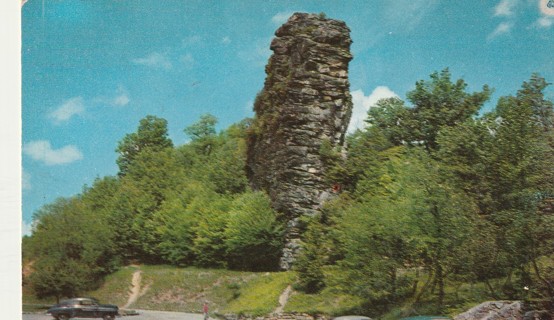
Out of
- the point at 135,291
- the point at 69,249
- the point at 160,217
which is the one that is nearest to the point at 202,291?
the point at 135,291

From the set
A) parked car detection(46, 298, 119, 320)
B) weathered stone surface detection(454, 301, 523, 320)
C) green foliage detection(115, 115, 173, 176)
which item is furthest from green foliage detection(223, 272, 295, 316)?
weathered stone surface detection(454, 301, 523, 320)

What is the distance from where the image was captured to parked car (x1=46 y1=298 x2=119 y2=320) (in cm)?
1064

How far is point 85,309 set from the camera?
10727 mm

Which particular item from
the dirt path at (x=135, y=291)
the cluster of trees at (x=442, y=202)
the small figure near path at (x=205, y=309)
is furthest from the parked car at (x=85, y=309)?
the cluster of trees at (x=442, y=202)

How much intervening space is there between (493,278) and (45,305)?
770 centimetres

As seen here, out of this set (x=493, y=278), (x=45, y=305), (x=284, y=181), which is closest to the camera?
→ (x=493, y=278)

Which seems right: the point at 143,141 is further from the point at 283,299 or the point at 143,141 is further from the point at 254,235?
the point at 283,299

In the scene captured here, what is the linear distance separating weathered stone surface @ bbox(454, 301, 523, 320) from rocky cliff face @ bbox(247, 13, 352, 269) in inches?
149

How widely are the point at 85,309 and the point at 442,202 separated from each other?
6.81 m

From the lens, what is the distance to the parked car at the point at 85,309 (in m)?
→ 10.6

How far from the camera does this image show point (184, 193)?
1201cm

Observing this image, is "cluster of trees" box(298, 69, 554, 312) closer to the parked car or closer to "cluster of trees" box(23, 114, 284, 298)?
"cluster of trees" box(23, 114, 284, 298)
